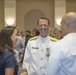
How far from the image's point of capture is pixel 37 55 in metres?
3.30

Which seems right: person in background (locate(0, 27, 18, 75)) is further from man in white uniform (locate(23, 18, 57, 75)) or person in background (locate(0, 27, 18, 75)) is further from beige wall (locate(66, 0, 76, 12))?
beige wall (locate(66, 0, 76, 12))

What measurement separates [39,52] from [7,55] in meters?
0.91

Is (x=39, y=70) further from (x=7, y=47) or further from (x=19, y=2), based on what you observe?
(x=19, y=2)

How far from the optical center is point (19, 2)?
13.2m

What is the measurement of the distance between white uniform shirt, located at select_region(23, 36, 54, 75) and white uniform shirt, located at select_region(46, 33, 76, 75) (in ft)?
3.50

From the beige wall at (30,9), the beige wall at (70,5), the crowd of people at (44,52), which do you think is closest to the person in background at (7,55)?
the crowd of people at (44,52)

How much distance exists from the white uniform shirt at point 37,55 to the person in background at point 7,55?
68cm

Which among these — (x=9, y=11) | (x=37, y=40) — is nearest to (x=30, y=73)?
(x=37, y=40)

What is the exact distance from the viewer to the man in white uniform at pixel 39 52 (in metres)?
3.22

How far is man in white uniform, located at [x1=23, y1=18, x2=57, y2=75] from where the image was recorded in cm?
322

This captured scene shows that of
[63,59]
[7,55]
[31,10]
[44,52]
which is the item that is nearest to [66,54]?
[63,59]

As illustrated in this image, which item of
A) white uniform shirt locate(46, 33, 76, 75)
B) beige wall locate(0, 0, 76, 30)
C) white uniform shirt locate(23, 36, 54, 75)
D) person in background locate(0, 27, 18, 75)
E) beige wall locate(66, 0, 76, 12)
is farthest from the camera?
beige wall locate(66, 0, 76, 12)

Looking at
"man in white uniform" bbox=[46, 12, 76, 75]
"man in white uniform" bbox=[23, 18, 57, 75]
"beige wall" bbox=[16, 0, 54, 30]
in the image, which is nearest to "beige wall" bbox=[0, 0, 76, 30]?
"beige wall" bbox=[16, 0, 54, 30]

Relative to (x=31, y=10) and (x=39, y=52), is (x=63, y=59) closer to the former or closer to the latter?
(x=39, y=52)
